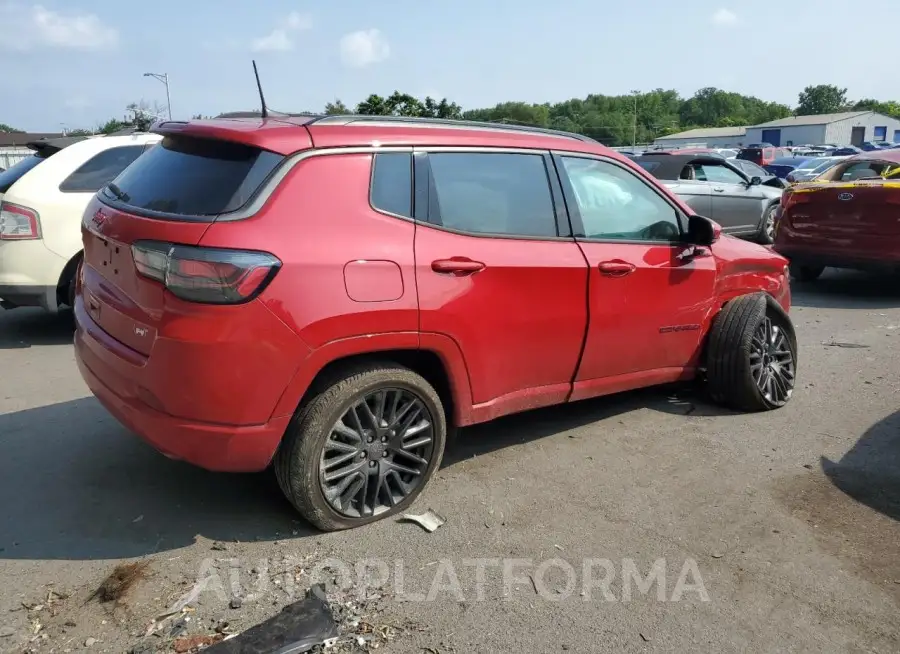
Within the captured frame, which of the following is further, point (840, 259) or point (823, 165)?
point (823, 165)

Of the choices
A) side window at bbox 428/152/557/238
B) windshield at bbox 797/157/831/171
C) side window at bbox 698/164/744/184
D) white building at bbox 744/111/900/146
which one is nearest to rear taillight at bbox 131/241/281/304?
side window at bbox 428/152/557/238

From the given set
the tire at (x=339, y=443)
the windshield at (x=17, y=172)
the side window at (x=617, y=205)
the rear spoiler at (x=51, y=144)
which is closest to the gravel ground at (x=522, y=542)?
the tire at (x=339, y=443)

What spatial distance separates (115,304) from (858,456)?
13.7ft

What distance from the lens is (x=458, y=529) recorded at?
3672 mm

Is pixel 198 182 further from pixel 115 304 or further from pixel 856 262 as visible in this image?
pixel 856 262

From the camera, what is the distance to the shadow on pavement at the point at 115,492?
11.5 feet

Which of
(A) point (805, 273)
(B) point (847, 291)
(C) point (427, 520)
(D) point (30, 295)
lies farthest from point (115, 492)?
(A) point (805, 273)

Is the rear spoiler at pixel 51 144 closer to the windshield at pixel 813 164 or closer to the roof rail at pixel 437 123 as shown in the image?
the roof rail at pixel 437 123

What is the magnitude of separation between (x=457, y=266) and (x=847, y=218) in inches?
274

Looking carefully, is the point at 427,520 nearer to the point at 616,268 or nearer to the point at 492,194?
the point at 492,194

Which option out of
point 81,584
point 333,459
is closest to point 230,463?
point 333,459

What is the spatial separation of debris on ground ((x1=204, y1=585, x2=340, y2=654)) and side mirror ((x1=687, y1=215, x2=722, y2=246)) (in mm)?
3150

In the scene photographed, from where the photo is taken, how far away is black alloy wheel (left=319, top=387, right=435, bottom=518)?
3508 millimetres

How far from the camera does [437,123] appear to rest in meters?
3.98
